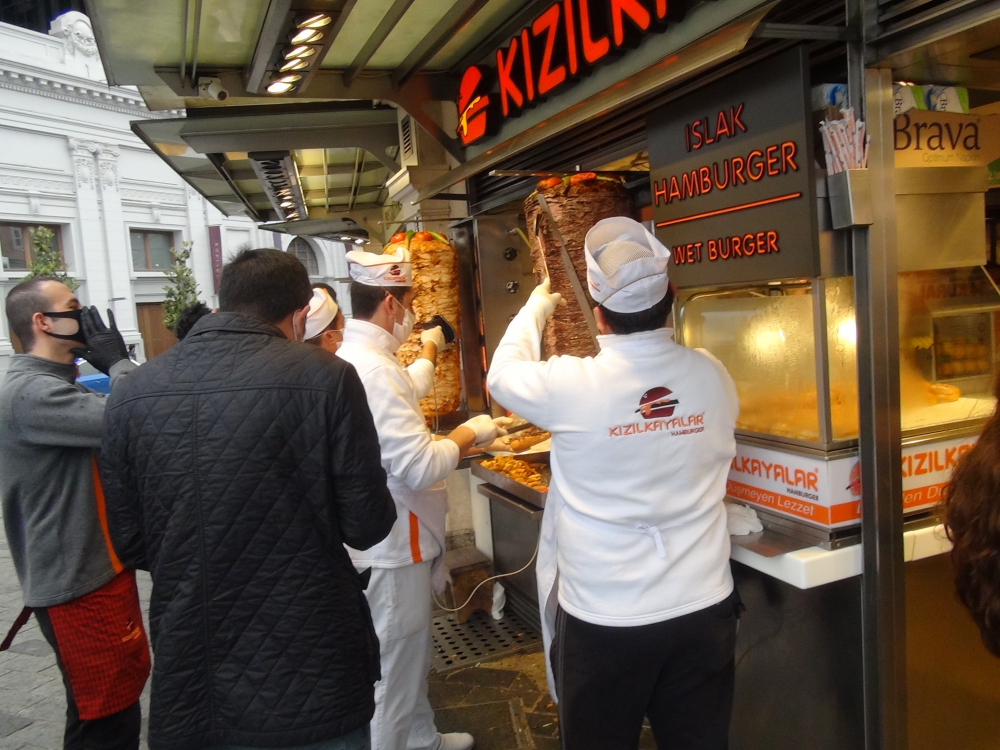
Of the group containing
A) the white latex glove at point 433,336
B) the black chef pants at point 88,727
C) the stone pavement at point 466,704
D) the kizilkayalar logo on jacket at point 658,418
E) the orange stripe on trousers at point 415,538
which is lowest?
the stone pavement at point 466,704

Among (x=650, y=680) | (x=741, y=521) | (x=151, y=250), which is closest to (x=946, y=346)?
(x=741, y=521)

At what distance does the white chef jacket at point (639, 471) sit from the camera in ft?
6.54

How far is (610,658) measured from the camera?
207 cm

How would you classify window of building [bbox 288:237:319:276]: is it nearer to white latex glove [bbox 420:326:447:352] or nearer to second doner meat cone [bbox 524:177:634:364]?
white latex glove [bbox 420:326:447:352]

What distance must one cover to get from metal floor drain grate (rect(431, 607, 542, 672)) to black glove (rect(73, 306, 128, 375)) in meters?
2.37

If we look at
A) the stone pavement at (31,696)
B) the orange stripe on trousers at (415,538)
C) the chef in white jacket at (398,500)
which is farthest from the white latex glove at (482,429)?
the stone pavement at (31,696)

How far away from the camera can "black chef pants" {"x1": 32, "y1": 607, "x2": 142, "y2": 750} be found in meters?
2.72

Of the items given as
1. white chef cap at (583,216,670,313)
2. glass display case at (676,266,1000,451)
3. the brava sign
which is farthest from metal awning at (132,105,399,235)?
white chef cap at (583,216,670,313)

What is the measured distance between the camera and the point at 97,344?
2.86 meters

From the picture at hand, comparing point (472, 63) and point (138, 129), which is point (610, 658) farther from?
point (138, 129)

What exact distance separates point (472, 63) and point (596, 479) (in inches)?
141

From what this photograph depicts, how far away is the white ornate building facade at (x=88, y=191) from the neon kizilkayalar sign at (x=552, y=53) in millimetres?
21426

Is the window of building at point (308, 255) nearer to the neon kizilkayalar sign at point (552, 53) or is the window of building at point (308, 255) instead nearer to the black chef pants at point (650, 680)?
the neon kizilkayalar sign at point (552, 53)

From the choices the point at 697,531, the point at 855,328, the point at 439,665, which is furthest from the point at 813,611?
the point at 439,665
